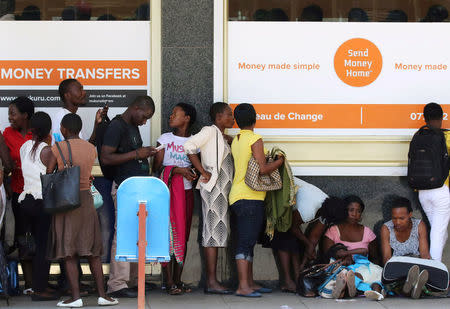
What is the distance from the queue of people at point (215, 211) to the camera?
7699mm

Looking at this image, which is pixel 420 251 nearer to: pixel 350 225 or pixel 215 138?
pixel 350 225

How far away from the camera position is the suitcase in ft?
26.2

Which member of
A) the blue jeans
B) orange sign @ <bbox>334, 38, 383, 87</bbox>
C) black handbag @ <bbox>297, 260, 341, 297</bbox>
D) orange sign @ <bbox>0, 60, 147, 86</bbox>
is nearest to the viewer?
the blue jeans

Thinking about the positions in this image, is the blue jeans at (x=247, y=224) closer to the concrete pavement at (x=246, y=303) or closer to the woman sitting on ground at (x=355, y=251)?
the concrete pavement at (x=246, y=303)

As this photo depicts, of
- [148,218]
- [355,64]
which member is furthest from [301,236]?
[148,218]

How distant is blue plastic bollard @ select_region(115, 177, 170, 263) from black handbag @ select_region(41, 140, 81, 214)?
3.04ft

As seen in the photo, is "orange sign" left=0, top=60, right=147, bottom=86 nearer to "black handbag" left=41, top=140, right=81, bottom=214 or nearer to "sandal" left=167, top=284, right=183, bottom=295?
"black handbag" left=41, top=140, right=81, bottom=214

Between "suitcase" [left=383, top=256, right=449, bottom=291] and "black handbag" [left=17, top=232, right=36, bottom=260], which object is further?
"suitcase" [left=383, top=256, right=449, bottom=291]

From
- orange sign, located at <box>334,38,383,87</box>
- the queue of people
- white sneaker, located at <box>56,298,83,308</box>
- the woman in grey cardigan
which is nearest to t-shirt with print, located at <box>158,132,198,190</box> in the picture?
the queue of people

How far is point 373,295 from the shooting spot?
792 centimetres

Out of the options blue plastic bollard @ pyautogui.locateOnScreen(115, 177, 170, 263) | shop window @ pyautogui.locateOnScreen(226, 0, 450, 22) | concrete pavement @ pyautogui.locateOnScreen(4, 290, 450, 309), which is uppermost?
shop window @ pyautogui.locateOnScreen(226, 0, 450, 22)

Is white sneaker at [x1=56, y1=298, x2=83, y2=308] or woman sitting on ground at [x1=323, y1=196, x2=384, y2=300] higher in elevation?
woman sitting on ground at [x1=323, y1=196, x2=384, y2=300]

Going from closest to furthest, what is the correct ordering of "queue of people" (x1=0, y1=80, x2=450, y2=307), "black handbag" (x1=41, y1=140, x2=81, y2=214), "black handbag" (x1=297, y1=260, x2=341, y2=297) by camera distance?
1. "black handbag" (x1=41, y1=140, x2=81, y2=214)
2. "queue of people" (x1=0, y1=80, x2=450, y2=307)
3. "black handbag" (x1=297, y1=260, x2=341, y2=297)

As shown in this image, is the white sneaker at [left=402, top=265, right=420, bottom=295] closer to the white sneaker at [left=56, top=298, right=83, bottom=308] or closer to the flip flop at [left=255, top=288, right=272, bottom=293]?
the flip flop at [left=255, top=288, right=272, bottom=293]
